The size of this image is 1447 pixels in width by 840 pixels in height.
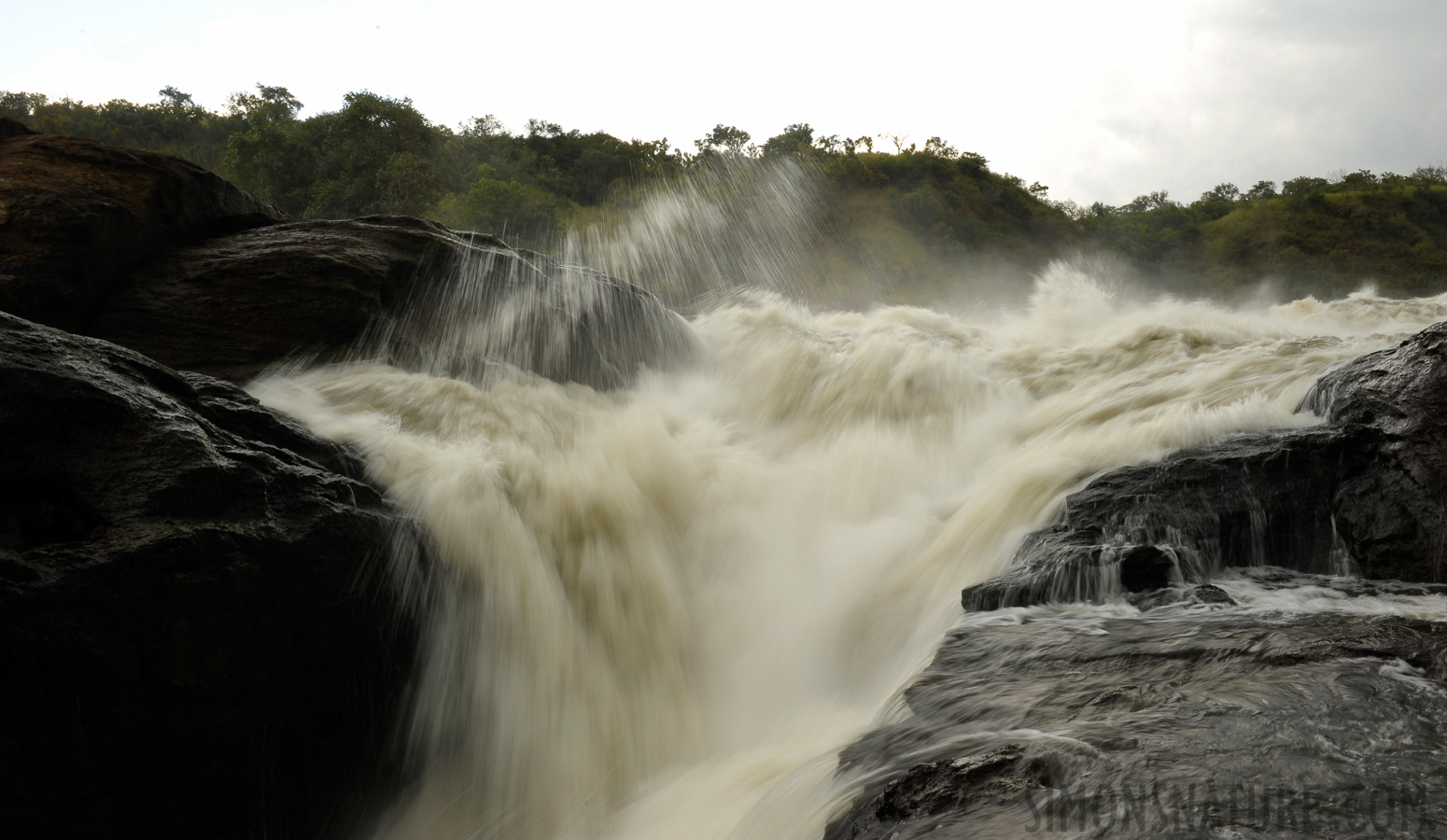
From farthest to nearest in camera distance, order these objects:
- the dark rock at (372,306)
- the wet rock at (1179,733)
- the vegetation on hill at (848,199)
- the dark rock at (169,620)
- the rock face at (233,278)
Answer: the vegetation on hill at (848,199) → the dark rock at (372,306) → the rock face at (233,278) → the dark rock at (169,620) → the wet rock at (1179,733)

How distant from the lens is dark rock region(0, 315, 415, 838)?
2756mm

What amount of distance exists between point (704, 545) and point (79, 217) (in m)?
5.75

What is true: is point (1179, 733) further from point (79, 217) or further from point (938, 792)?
point (79, 217)

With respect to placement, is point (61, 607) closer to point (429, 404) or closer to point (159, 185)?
point (429, 404)

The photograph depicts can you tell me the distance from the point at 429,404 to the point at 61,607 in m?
3.42

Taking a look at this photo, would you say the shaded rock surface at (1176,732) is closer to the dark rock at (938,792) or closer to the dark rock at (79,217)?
the dark rock at (938,792)

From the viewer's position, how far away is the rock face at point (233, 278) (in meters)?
6.02

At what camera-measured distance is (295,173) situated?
2761 centimetres

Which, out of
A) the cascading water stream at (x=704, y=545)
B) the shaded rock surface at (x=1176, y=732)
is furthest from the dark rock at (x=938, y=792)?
the cascading water stream at (x=704, y=545)

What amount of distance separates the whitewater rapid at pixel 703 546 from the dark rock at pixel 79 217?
69.2 inches

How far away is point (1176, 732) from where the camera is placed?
2.35 m

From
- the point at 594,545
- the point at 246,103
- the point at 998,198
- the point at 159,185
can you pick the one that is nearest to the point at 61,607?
the point at 594,545

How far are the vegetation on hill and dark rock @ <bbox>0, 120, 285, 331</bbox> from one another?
1950cm

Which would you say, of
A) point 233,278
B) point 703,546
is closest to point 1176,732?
point 703,546
